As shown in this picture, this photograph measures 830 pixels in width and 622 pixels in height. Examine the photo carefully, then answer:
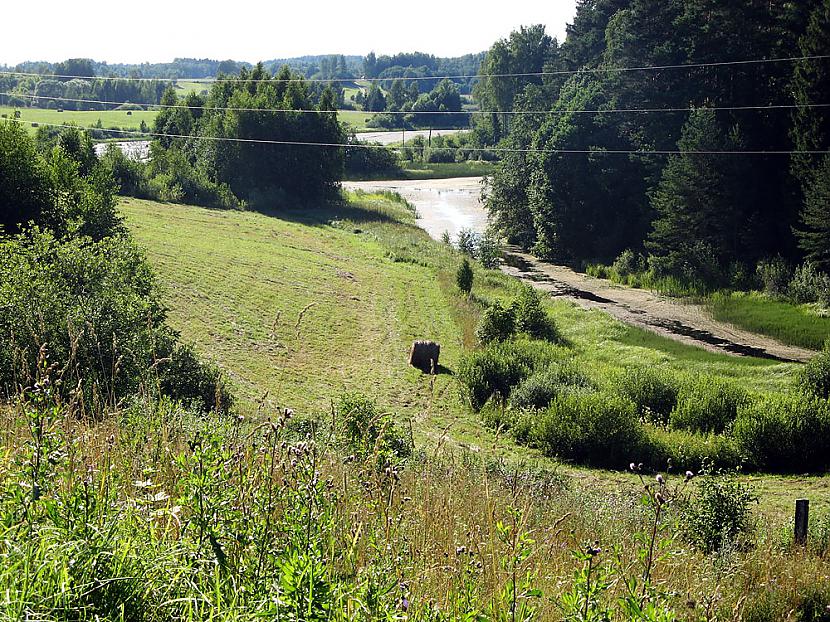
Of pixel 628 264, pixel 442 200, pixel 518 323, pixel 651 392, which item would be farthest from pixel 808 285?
pixel 442 200

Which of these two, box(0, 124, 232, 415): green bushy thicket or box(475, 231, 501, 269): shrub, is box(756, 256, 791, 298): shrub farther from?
box(0, 124, 232, 415): green bushy thicket

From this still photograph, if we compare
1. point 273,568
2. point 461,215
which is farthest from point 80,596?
point 461,215

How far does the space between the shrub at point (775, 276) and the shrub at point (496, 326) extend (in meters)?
13.3

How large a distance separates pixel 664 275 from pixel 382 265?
13.7 meters

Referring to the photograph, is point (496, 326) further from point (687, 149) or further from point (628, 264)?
point (628, 264)

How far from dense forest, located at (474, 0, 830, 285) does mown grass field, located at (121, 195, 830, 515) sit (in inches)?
280

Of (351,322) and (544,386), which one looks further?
(351,322)

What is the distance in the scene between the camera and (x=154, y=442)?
5.02 meters

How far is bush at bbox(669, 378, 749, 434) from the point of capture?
18781 mm

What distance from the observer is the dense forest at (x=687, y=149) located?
35.3 meters

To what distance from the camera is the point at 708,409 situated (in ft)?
62.1

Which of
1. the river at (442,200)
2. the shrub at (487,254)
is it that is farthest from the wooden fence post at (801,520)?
the river at (442,200)

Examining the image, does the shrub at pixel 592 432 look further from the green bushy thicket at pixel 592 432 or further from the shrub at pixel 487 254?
the shrub at pixel 487 254

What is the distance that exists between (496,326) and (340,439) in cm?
1969
